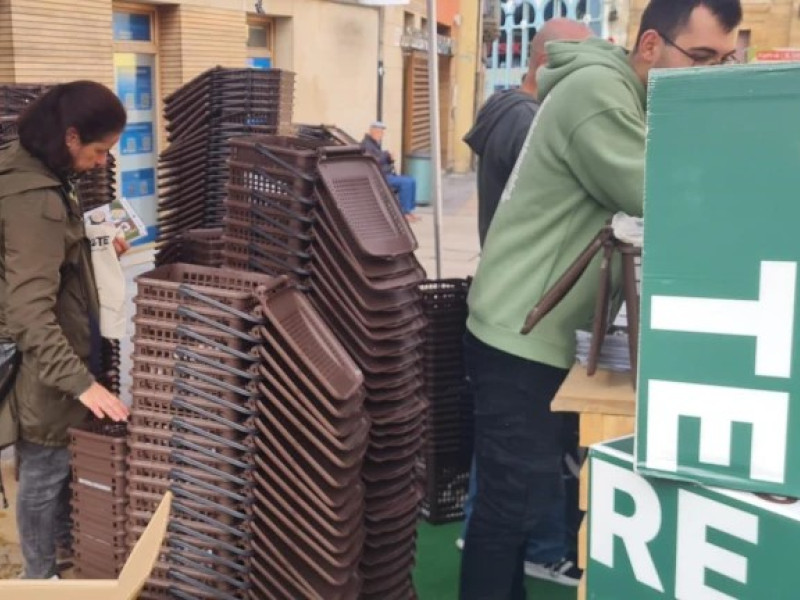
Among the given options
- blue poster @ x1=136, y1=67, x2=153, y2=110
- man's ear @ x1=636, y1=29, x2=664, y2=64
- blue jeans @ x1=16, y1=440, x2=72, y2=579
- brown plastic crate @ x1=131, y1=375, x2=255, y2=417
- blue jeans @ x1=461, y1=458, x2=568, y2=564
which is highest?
blue poster @ x1=136, y1=67, x2=153, y2=110

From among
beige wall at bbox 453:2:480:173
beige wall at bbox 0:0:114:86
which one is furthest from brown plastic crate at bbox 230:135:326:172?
beige wall at bbox 453:2:480:173

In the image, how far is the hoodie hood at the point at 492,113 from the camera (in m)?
3.83

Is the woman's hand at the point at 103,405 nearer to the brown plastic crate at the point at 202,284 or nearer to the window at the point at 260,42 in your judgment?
the brown plastic crate at the point at 202,284

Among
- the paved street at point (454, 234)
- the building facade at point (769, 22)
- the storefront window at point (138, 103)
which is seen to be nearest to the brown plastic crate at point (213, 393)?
the storefront window at point (138, 103)

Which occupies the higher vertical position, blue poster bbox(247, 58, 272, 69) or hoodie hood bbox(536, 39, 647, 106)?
blue poster bbox(247, 58, 272, 69)

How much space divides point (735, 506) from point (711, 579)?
0.16 meters

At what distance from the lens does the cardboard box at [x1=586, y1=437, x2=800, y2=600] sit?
1.61 metres

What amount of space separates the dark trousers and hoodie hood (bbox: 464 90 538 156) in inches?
46.6

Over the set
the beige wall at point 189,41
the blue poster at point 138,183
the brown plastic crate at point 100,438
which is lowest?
the brown plastic crate at point 100,438

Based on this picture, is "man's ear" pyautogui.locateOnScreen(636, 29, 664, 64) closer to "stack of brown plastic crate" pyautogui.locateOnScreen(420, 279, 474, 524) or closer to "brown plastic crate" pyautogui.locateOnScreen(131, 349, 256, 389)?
"brown plastic crate" pyautogui.locateOnScreen(131, 349, 256, 389)

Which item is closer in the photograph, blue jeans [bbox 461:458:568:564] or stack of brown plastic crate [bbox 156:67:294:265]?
blue jeans [bbox 461:458:568:564]

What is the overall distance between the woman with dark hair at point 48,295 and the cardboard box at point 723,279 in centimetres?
170

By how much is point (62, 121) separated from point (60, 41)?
5.40 m

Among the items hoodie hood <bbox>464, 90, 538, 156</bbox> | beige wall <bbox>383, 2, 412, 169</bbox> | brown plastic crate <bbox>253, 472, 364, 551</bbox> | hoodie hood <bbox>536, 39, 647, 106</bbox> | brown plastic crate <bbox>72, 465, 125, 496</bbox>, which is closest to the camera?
hoodie hood <bbox>536, 39, 647, 106</bbox>
